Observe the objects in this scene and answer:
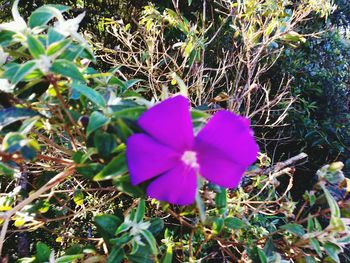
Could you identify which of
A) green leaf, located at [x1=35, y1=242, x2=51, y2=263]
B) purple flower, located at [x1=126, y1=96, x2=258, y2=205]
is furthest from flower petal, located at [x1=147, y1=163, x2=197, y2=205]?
green leaf, located at [x1=35, y1=242, x2=51, y2=263]

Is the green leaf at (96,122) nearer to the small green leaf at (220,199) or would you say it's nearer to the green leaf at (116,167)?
the green leaf at (116,167)

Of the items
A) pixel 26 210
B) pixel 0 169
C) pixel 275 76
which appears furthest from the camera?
pixel 275 76

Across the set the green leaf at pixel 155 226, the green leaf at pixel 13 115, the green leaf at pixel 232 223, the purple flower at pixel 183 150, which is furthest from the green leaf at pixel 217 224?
the green leaf at pixel 13 115

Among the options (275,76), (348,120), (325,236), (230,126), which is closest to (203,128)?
(230,126)

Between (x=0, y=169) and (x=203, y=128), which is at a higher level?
(x=203, y=128)

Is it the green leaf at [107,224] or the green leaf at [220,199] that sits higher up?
the green leaf at [220,199]

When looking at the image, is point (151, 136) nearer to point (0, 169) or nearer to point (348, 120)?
point (0, 169)
